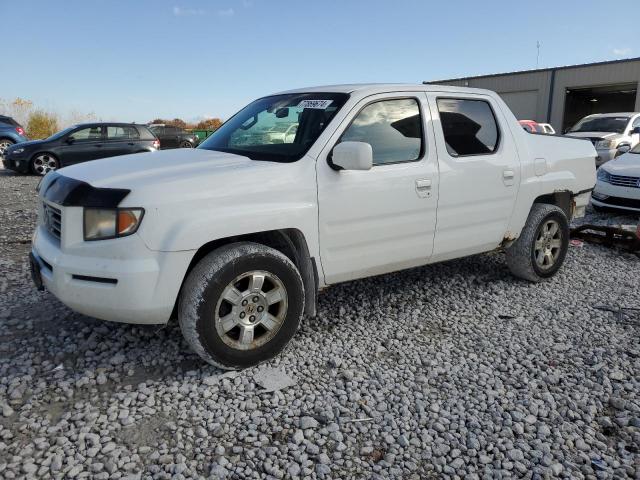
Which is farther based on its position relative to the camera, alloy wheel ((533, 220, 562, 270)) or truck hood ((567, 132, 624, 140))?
truck hood ((567, 132, 624, 140))

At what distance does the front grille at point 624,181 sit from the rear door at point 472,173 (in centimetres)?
436

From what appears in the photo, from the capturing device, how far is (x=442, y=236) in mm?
4125

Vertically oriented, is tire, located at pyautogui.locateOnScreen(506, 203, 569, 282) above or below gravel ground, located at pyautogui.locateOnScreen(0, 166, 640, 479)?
above

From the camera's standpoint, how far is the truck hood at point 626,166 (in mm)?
7826

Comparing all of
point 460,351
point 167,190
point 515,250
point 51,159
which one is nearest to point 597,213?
point 515,250

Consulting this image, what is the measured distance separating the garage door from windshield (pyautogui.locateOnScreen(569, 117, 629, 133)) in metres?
17.9

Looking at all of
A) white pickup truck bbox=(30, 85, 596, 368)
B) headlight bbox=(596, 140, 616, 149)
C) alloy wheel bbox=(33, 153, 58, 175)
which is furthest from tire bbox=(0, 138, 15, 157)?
headlight bbox=(596, 140, 616, 149)

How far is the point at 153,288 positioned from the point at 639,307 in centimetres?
402

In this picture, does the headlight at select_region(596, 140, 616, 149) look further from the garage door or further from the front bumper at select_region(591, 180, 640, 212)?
the garage door

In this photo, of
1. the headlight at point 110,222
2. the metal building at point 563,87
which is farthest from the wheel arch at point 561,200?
the metal building at point 563,87

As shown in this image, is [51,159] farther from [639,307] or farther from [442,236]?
[639,307]

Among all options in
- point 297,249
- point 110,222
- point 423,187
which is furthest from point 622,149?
point 110,222

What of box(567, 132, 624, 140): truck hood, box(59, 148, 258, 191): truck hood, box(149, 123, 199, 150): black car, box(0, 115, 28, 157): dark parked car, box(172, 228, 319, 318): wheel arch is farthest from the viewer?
box(149, 123, 199, 150): black car

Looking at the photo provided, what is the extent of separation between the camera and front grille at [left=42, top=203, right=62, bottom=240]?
10.5 feet
